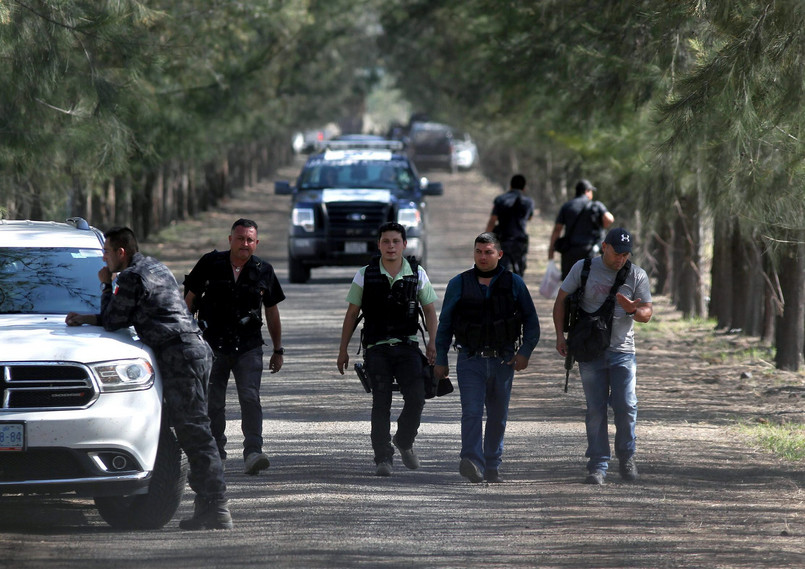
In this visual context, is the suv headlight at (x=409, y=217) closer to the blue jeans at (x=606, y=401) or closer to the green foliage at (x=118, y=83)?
the green foliage at (x=118, y=83)

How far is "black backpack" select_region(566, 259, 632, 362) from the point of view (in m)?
9.34

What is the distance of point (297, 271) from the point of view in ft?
78.4

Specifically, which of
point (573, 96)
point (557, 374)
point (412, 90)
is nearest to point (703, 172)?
point (557, 374)

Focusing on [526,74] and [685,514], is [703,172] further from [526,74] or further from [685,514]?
[685,514]

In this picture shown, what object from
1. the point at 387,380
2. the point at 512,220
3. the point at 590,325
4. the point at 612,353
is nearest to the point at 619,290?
the point at 590,325

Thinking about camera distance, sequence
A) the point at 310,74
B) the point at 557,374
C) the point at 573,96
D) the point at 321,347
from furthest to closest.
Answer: the point at 310,74 < the point at 573,96 < the point at 321,347 < the point at 557,374

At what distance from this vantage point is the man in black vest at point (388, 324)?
9.41 meters

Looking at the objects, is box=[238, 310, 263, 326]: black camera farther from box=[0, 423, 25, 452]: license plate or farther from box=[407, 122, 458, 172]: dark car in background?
box=[407, 122, 458, 172]: dark car in background

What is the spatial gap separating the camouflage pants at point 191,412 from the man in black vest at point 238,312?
1370 millimetres

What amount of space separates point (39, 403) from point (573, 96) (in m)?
13.0

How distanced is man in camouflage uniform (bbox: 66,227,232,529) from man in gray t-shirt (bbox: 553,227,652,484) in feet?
8.67

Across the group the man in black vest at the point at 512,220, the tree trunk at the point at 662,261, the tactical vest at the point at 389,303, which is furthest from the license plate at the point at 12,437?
the tree trunk at the point at 662,261

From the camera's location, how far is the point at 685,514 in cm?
858

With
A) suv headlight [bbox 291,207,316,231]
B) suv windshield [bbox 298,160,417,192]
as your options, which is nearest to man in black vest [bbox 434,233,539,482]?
suv headlight [bbox 291,207,316,231]
